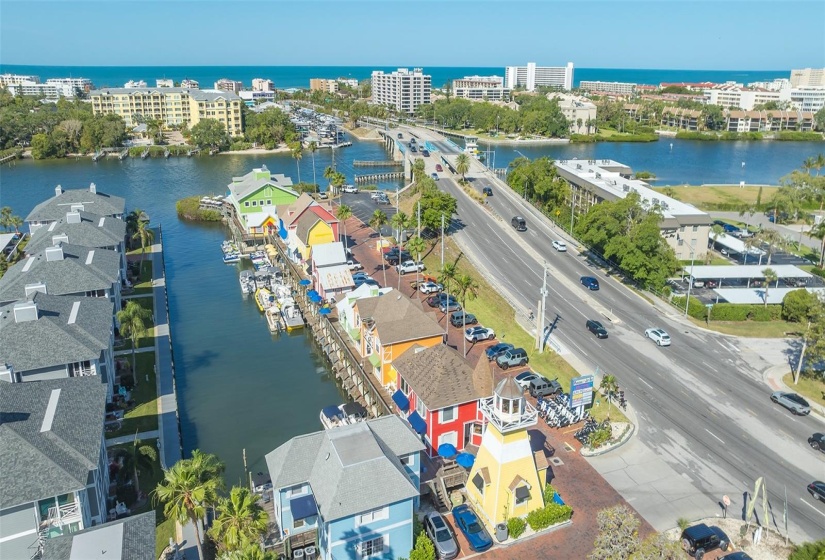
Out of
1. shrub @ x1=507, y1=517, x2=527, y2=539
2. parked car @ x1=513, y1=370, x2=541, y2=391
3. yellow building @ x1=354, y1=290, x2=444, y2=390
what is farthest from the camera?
parked car @ x1=513, y1=370, x2=541, y2=391

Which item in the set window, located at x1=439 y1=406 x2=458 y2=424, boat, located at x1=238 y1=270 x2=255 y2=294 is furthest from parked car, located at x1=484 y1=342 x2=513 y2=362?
boat, located at x1=238 y1=270 x2=255 y2=294

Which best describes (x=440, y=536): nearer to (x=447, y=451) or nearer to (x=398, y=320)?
(x=447, y=451)

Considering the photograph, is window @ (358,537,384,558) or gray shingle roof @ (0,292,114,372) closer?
window @ (358,537,384,558)

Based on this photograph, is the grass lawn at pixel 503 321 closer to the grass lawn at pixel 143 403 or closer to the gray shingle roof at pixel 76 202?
the grass lawn at pixel 143 403

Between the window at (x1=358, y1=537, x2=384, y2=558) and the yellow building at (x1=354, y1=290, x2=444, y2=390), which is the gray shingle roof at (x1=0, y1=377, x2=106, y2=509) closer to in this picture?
the window at (x1=358, y1=537, x2=384, y2=558)

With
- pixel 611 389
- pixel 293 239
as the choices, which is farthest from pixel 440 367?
pixel 293 239

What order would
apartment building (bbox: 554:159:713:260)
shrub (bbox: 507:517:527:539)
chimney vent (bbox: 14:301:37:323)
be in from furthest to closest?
apartment building (bbox: 554:159:713:260), chimney vent (bbox: 14:301:37:323), shrub (bbox: 507:517:527:539)

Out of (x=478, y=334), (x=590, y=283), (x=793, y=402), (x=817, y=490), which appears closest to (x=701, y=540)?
(x=817, y=490)

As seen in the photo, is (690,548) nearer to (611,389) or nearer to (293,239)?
(611,389)
